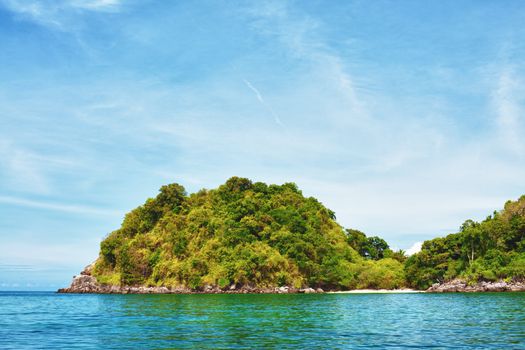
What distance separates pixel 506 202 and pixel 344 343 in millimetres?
98446

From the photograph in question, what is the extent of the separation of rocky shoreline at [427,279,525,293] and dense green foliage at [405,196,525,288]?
1167mm

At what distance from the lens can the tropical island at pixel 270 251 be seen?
101m

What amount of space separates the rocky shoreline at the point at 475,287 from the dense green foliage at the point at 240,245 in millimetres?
13648

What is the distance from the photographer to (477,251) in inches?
4008

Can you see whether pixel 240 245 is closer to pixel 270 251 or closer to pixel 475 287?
pixel 270 251

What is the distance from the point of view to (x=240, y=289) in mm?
110438

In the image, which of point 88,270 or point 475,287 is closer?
point 475,287

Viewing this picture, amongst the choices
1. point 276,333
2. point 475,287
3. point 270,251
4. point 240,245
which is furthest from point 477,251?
point 276,333

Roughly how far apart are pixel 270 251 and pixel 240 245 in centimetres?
732

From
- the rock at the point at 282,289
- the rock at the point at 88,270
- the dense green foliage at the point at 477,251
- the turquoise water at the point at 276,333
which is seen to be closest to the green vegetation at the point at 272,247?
the dense green foliage at the point at 477,251

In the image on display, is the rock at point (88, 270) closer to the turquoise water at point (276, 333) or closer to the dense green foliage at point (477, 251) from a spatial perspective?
the dense green foliage at point (477, 251)

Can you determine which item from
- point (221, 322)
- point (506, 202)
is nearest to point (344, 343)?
point (221, 322)

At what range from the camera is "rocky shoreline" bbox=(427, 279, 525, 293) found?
92.7 meters

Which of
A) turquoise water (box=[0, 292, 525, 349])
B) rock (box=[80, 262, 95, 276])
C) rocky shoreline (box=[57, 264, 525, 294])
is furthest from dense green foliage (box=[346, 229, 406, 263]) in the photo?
turquoise water (box=[0, 292, 525, 349])
